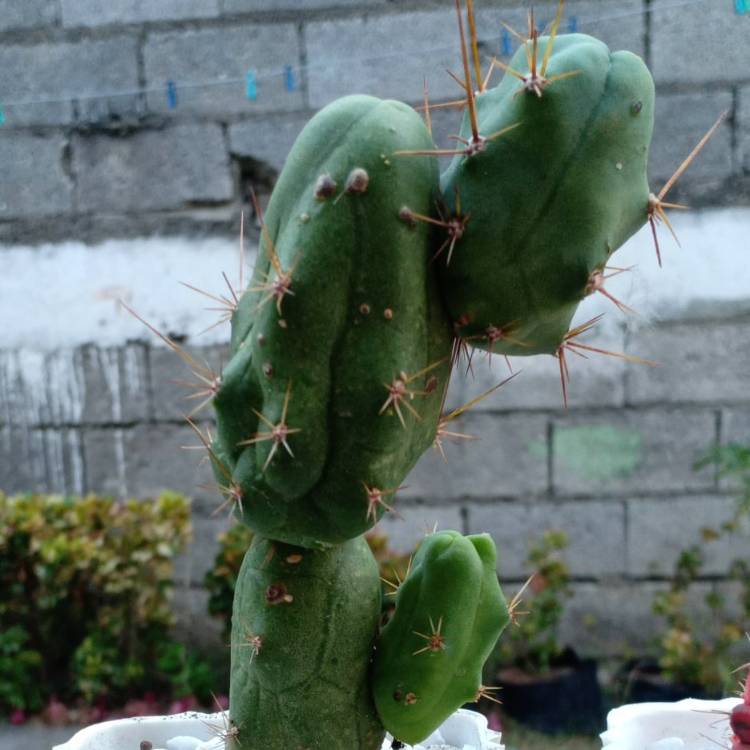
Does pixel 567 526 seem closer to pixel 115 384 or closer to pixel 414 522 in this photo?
pixel 414 522

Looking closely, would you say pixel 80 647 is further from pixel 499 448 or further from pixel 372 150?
pixel 372 150

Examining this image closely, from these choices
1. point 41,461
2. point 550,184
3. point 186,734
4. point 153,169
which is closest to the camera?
point 550,184

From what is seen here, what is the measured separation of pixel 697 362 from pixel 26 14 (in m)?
1.91

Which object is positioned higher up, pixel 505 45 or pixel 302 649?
pixel 505 45

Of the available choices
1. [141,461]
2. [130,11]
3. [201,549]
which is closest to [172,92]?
[130,11]

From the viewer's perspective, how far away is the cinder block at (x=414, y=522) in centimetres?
246

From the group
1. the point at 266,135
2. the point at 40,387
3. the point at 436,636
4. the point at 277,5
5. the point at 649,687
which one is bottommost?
the point at 649,687

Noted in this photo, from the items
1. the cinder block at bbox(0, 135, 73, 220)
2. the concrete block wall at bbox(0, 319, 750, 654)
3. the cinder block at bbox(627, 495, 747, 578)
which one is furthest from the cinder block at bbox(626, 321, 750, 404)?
the cinder block at bbox(0, 135, 73, 220)

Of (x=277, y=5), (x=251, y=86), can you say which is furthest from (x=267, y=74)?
(x=277, y=5)

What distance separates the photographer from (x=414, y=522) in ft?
8.13

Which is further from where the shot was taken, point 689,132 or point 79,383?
point 79,383

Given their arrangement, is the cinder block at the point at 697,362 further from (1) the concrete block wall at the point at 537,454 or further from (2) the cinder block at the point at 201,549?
(2) the cinder block at the point at 201,549

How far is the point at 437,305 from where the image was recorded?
2.54ft

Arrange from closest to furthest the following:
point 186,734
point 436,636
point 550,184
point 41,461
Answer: point 550,184
point 436,636
point 186,734
point 41,461
